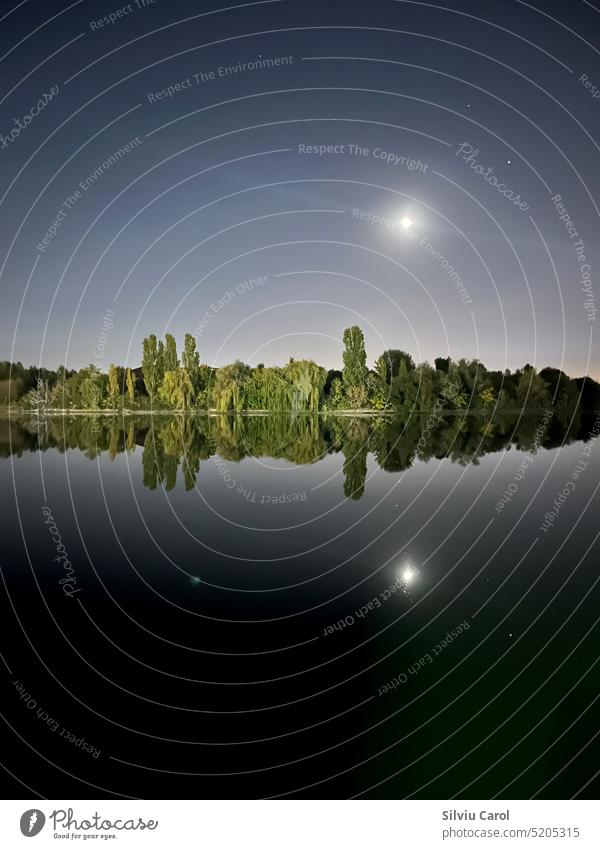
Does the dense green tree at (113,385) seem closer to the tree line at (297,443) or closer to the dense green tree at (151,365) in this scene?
the tree line at (297,443)

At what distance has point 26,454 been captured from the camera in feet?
103

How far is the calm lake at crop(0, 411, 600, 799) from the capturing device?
6.50 m

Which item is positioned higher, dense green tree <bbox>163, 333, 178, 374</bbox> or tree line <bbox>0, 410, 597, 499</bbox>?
dense green tree <bbox>163, 333, 178, 374</bbox>

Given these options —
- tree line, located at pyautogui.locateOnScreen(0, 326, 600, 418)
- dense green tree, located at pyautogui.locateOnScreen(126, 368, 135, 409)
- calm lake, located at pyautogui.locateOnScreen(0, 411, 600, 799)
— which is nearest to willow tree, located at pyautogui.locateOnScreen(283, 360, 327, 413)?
tree line, located at pyautogui.locateOnScreen(0, 326, 600, 418)

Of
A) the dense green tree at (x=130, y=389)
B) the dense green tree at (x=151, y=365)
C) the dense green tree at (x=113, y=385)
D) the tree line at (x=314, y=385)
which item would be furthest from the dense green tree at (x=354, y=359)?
the dense green tree at (x=113, y=385)

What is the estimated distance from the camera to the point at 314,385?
49.1 m

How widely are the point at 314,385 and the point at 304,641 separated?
40.6 meters

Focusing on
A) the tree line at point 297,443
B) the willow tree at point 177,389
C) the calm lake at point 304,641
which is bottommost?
the calm lake at point 304,641

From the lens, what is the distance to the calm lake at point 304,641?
21.3ft

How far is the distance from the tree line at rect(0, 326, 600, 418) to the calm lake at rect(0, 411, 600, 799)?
27.8 m

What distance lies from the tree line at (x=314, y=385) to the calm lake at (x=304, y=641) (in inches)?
1095

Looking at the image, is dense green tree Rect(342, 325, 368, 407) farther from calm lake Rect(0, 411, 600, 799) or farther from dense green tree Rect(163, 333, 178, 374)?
calm lake Rect(0, 411, 600, 799)

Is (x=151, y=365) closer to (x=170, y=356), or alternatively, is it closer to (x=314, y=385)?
(x=170, y=356)
